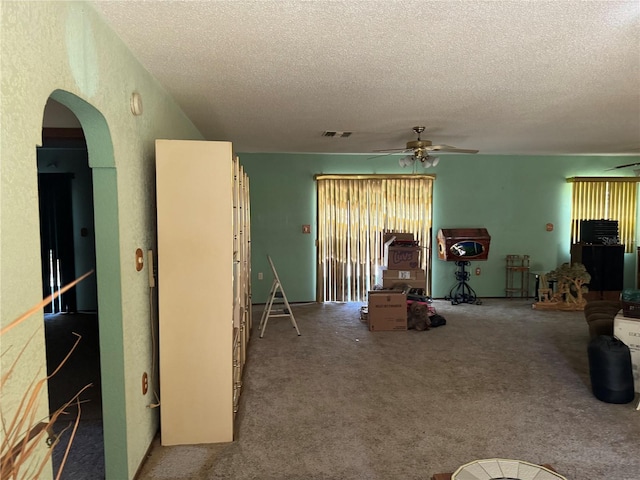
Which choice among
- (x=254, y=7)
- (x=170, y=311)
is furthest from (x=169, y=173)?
(x=254, y=7)

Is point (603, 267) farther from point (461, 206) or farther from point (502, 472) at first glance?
point (502, 472)

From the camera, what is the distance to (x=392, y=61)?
2627mm

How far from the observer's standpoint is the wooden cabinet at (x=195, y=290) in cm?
259

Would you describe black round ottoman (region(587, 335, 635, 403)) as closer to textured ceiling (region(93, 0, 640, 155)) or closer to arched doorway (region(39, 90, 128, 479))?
textured ceiling (region(93, 0, 640, 155))

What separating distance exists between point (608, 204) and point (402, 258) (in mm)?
3794

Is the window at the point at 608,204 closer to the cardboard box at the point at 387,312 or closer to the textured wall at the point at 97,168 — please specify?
the cardboard box at the point at 387,312

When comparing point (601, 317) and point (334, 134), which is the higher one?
point (334, 134)

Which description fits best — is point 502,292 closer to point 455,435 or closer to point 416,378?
point 416,378

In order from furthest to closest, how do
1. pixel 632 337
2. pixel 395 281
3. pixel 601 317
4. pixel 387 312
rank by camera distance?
pixel 395 281 < pixel 387 312 < pixel 601 317 < pixel 632 337

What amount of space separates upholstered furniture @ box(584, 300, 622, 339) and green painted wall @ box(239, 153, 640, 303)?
254 centimetres

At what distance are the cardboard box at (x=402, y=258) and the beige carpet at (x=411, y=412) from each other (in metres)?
1.26

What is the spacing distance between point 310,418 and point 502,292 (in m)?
5.15

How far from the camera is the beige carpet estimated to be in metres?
2.49

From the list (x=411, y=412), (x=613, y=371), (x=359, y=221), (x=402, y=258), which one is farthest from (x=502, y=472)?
(x=359, y=221)
